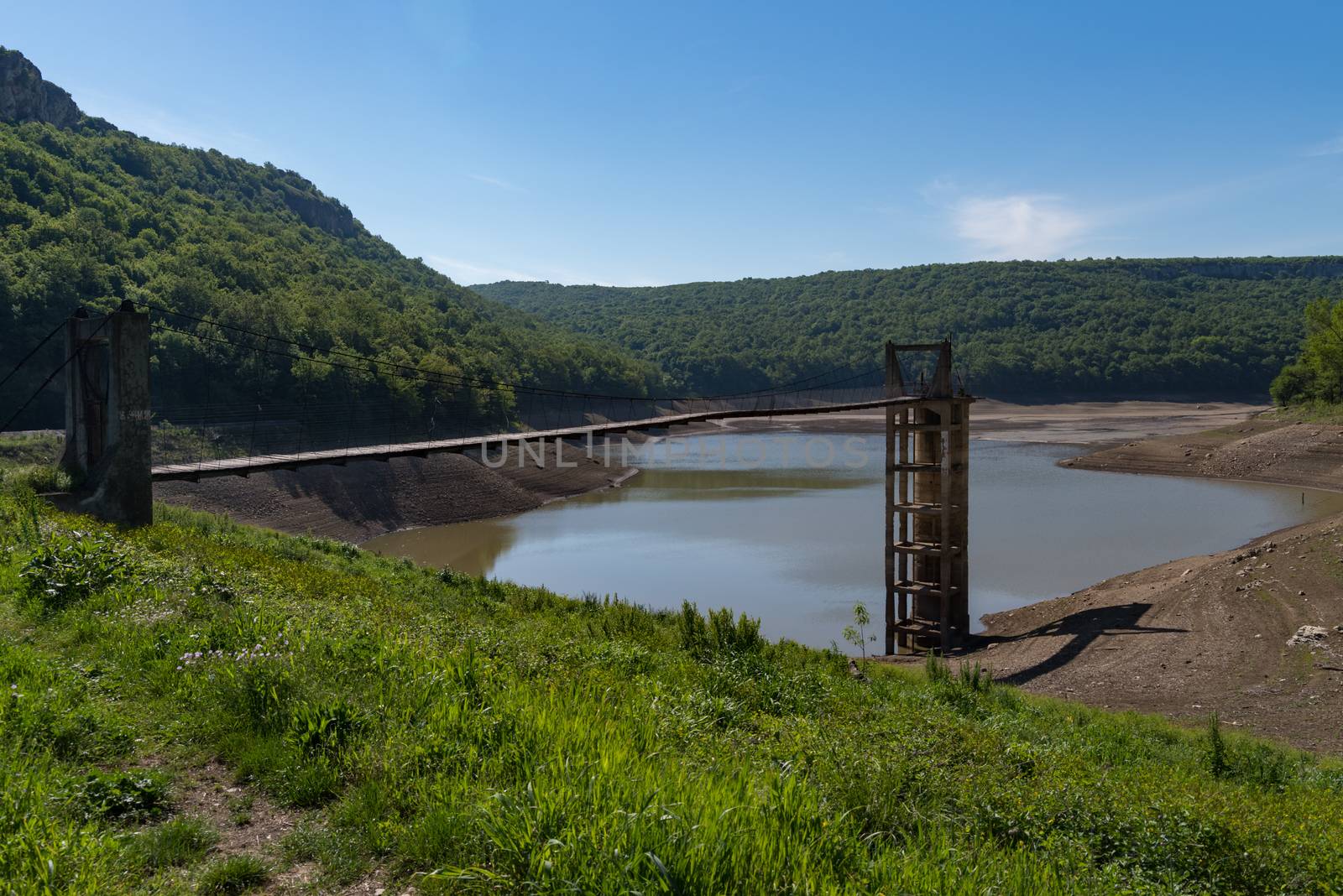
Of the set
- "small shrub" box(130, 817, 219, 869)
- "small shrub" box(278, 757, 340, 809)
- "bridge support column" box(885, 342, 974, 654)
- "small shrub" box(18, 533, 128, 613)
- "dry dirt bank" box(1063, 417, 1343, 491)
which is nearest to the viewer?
"small shrub" box(130, 817, 219, 869)

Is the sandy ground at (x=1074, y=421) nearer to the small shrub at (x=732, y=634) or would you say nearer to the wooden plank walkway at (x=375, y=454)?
the wooden plank walkway at (x=375, y=454)

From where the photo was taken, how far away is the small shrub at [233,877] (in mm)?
2922

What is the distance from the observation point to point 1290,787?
6.70 meters

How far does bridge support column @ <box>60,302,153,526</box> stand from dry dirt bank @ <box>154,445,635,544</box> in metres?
9.29

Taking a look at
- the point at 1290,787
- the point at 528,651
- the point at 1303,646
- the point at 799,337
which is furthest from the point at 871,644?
the point at 799,337

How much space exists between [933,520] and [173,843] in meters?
15.4

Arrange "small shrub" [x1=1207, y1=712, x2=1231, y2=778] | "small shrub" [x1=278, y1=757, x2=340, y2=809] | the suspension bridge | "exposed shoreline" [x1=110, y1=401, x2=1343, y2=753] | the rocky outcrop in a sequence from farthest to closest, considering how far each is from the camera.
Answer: the rocky outcrop → the suspension bridge → "exposed shoreline" [x1=110, y1=401, x2=1343, y2=753] → "small shrub" [x1=1207, y1=712, x2=1231, y2=778] → "small shrub" [x1=278, y1=757, x2=340, y2=809]

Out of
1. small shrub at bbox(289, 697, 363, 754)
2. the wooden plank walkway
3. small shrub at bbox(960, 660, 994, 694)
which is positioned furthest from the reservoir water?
small shrub at bbox(289, 697, 363, 754)

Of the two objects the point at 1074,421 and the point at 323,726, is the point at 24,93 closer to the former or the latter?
the point at 323,726

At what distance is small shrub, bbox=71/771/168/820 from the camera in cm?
327

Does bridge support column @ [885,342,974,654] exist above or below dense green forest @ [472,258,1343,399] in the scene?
below

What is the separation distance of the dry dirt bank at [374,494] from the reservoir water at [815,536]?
0.96 metres

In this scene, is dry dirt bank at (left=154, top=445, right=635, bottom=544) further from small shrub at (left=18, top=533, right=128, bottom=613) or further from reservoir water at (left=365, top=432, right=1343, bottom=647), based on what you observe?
small shrub at (left=18, top=533, right=128, bottom=613)

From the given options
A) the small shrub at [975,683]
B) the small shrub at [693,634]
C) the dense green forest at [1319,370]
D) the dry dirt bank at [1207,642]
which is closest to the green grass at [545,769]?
the small shrub at [693,634]
